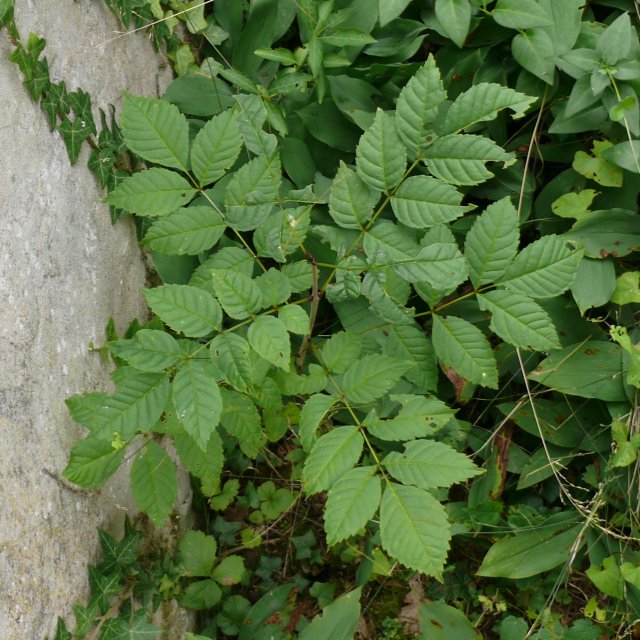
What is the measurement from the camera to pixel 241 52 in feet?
5.98

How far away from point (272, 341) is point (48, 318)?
425 millimetres

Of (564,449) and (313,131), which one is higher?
(313,131)

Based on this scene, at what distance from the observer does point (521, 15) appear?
5.09 ft

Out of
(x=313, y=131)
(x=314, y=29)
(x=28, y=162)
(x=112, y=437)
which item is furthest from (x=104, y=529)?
(x=314, y=29)

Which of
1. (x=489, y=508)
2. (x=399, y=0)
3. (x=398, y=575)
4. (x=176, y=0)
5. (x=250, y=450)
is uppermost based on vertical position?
(x=176, y=0)

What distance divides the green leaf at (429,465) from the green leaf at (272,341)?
27 cm

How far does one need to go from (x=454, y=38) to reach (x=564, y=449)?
1.08 m

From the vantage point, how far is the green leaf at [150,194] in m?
1.30

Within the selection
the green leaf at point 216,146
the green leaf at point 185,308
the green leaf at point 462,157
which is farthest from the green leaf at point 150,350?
the green leaf at point 462,157

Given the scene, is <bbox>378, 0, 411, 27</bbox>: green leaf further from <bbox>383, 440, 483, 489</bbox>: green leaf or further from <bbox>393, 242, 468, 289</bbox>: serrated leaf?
<bbox>383, 440, 483, 489</bbox>: green leaf

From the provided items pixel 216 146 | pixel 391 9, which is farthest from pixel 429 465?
pixel 391 9

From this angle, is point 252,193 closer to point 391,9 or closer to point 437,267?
point 437,267

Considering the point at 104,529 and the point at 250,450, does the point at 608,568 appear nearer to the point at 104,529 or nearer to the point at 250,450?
the point at 250,450

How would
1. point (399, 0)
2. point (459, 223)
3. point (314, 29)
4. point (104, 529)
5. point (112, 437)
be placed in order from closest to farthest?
point (112, 437)
point (104, 529)
point (399, 0)
point (314, 29)
point (459, 223)
